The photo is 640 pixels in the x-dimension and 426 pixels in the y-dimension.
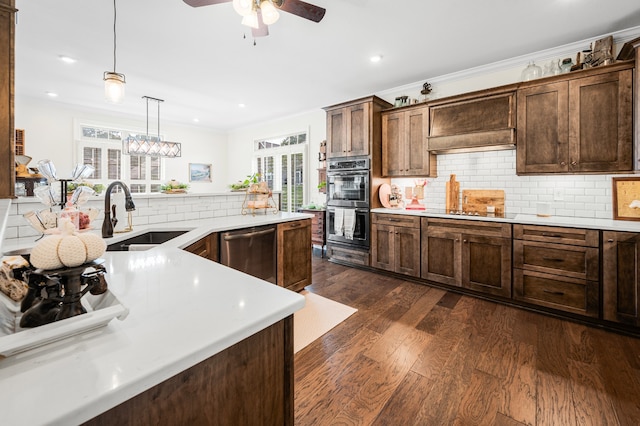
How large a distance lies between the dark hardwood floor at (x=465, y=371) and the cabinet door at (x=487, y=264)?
0.28 metres

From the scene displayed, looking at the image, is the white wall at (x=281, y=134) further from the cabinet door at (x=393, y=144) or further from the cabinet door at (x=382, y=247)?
the cabinet door at (x=382, y=247)

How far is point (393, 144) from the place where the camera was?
4.27 m

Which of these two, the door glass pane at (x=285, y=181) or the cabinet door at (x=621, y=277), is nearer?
the cabinet door at (x=621, y=277)

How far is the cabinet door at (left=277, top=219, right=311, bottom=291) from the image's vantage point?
3.10 metres

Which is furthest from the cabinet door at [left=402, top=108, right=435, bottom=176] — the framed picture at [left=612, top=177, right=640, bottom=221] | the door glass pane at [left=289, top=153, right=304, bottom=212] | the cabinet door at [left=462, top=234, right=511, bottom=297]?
the door glass pane at [left=289, top=153, right=304, bottom=212]

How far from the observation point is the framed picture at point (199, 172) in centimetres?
737

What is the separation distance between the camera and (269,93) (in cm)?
494

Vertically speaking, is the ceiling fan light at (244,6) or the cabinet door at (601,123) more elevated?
the ceiling fan light at (244,6)

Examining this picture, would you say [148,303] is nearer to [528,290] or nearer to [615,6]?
[528,290]

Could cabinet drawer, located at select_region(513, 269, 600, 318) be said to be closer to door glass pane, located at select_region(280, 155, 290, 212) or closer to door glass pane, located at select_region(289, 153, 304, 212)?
door glass pane, located at select_region(289, 153, 304, 212)

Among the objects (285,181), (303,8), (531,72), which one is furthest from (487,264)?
(285,181)

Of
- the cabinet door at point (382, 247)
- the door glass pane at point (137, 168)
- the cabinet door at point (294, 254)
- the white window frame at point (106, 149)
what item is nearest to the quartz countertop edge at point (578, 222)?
the cabinet door at point (382, 247)

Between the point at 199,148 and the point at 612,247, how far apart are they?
789 cm

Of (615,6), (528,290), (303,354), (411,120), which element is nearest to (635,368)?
(528,290)
